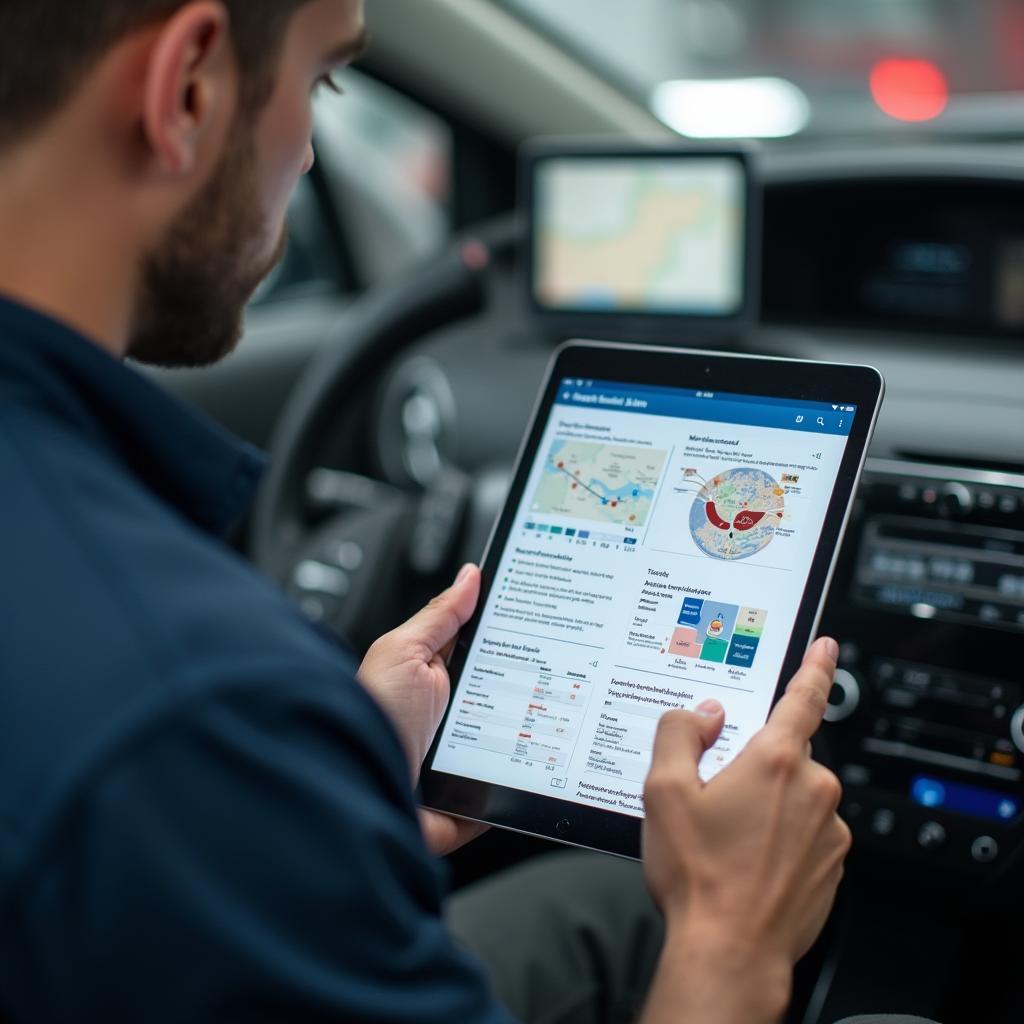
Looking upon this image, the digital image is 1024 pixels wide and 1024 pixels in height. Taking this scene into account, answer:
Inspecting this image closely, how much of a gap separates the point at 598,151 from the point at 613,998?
3.32ft

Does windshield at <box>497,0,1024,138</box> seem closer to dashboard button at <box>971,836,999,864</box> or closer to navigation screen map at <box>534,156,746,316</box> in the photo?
navigation screen map at <box>534,156,746,316</box>

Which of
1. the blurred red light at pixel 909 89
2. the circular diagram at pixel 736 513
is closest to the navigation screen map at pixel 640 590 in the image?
the circular diagram at pixel 736 513

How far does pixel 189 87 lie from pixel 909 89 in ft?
10.2

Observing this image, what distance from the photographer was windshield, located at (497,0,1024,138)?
2050 mm

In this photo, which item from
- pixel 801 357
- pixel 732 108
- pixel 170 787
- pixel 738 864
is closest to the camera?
pixel 170 787

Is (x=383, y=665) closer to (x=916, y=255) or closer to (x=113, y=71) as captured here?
(x=113, y=71)

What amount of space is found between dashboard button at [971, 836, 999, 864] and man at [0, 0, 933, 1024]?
411mm

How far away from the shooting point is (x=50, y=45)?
1.93 ft

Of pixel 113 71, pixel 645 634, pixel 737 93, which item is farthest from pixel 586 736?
pixel 737 93

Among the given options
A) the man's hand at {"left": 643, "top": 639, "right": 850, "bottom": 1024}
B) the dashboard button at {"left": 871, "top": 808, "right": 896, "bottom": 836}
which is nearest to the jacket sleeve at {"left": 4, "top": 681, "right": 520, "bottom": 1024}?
the man's hand at {"left": 643, "top": 639, "right": 850, "bottom": 1024}

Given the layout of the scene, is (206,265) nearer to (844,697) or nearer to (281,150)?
(281,150)

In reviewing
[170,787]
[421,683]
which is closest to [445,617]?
[421,683]

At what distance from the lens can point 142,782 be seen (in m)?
0.48

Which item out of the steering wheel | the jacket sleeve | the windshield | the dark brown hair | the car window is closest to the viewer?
the jacket sleeve
